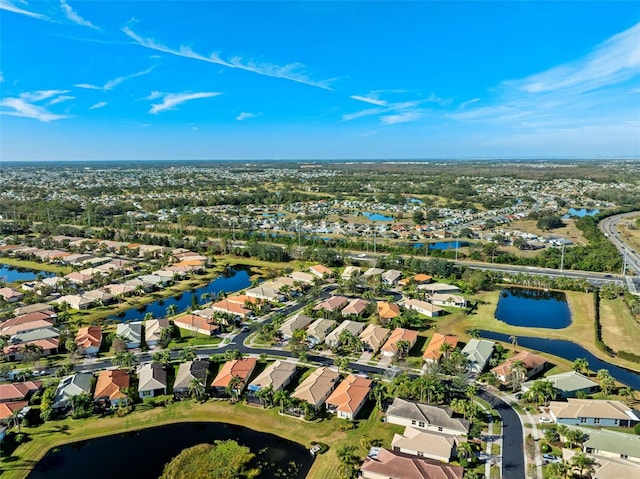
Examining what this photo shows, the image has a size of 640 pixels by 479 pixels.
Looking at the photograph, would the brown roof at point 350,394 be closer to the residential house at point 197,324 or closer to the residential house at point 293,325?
the residential house at point 293,325

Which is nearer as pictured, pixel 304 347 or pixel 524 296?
pixel 304 347

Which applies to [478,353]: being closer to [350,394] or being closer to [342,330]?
[342,330]

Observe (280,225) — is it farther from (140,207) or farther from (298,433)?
(298,433)

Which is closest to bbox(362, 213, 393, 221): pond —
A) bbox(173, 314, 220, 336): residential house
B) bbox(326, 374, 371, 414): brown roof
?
bbox(173, 314, 220, 336): residential house

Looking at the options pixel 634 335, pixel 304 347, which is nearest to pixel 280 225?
pixel 304 347

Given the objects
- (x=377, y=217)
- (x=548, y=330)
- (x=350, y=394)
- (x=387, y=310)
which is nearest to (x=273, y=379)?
(x=350, y=394)

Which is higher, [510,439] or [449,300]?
[449,300]

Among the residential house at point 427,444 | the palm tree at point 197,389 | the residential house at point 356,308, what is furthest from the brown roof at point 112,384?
the residential house at point 356,308
